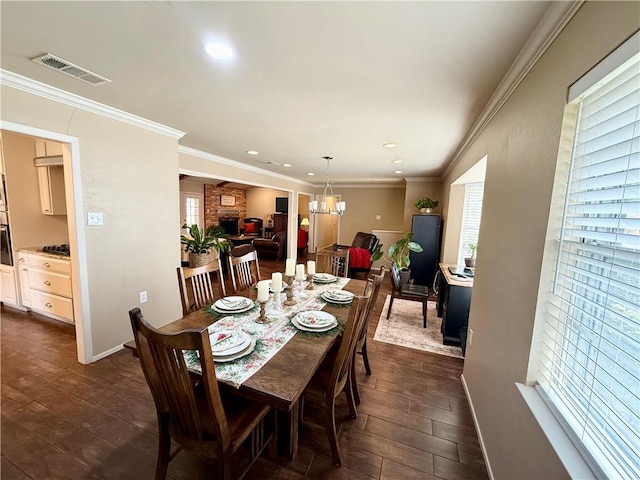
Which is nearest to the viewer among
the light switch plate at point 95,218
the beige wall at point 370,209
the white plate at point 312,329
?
the white plate at point 312,329

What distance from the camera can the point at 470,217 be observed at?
4.09 m

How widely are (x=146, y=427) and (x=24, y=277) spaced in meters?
3.08

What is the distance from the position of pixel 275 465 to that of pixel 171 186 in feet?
9.44

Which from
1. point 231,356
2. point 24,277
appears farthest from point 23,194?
point 231,356

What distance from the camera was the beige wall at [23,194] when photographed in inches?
127

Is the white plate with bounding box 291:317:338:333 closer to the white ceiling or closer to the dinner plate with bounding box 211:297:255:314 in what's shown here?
the dinner plate with bounding box 211:297:255:314

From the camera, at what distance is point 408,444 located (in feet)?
5.64

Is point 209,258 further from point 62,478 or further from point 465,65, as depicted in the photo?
point 465,65

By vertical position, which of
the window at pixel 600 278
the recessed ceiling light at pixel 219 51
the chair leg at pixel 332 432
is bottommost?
the chair leg at pixel 332 432

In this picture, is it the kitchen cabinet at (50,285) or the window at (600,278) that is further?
the kitchen cabinet at (50,285)

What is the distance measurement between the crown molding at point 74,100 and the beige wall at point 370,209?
559 centimetres

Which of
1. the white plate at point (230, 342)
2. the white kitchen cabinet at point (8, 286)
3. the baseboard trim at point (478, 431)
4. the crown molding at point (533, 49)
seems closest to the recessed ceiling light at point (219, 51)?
the crown molding at point (533, 49)

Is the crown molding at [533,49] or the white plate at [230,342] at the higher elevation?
the crown molding at [533,49]

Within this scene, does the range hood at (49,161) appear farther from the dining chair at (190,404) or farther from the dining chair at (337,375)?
the dining chair at (337,375)
